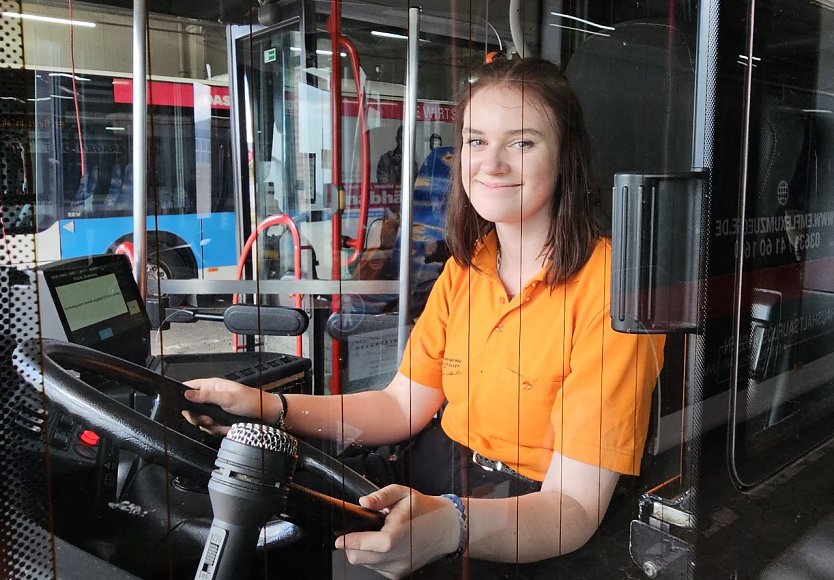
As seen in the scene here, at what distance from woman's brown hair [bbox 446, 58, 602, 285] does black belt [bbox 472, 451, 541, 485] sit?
1.13 ft

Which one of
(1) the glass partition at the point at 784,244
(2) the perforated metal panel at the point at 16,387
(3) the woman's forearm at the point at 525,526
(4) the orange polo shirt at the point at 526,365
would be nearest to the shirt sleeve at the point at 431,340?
(4) the orange polo shirt at the point at 526,365

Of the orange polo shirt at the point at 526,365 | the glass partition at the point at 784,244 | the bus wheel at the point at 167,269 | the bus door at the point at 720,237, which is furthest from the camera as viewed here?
the glass partition at the point at 784,244

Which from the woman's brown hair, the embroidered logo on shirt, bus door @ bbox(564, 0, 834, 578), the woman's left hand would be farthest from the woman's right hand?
bus door @ bbox(564, 0, 834, 578)

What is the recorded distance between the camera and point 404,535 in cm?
136

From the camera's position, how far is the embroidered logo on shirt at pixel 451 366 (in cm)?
143

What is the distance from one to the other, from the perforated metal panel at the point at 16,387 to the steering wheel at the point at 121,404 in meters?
0.02

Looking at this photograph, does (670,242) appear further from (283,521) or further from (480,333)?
(283,521)

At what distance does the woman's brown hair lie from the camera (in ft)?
4.72

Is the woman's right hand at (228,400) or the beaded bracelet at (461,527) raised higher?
the woman's right hand at (228,400)

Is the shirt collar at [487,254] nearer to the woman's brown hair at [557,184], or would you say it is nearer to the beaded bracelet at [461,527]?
the woman's brown hair at [557,184]

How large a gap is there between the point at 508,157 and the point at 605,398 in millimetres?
502

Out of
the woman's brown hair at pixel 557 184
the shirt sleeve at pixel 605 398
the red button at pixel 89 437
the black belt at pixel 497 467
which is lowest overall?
the black belt at pixel 497 467

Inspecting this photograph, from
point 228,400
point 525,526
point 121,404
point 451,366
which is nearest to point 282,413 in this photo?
point 228,400

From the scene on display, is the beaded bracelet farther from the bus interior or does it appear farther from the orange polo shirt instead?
the bus interior
